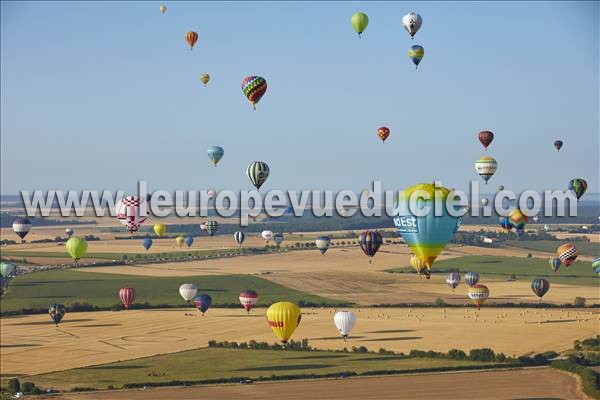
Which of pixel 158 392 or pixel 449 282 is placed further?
pixel 449 282

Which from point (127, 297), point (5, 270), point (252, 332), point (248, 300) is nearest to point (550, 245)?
point (248, 300)

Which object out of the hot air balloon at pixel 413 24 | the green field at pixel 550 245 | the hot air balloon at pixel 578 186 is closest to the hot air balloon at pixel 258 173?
the hot air balloon at pixel 413 24

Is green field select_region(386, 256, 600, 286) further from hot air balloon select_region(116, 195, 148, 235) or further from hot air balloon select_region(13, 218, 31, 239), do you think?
hot air balloon select_region(116, 195, 148, 235)

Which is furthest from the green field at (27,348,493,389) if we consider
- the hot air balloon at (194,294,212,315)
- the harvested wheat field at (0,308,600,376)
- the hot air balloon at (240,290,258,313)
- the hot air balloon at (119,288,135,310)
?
the hot air balloon at (119,288,135,310)

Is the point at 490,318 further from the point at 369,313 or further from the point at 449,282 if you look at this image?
the point at 449,282

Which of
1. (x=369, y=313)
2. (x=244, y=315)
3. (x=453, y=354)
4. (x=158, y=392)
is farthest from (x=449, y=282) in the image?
(x=158, y=392)

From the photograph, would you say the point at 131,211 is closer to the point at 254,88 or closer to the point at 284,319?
the point at 254,88
